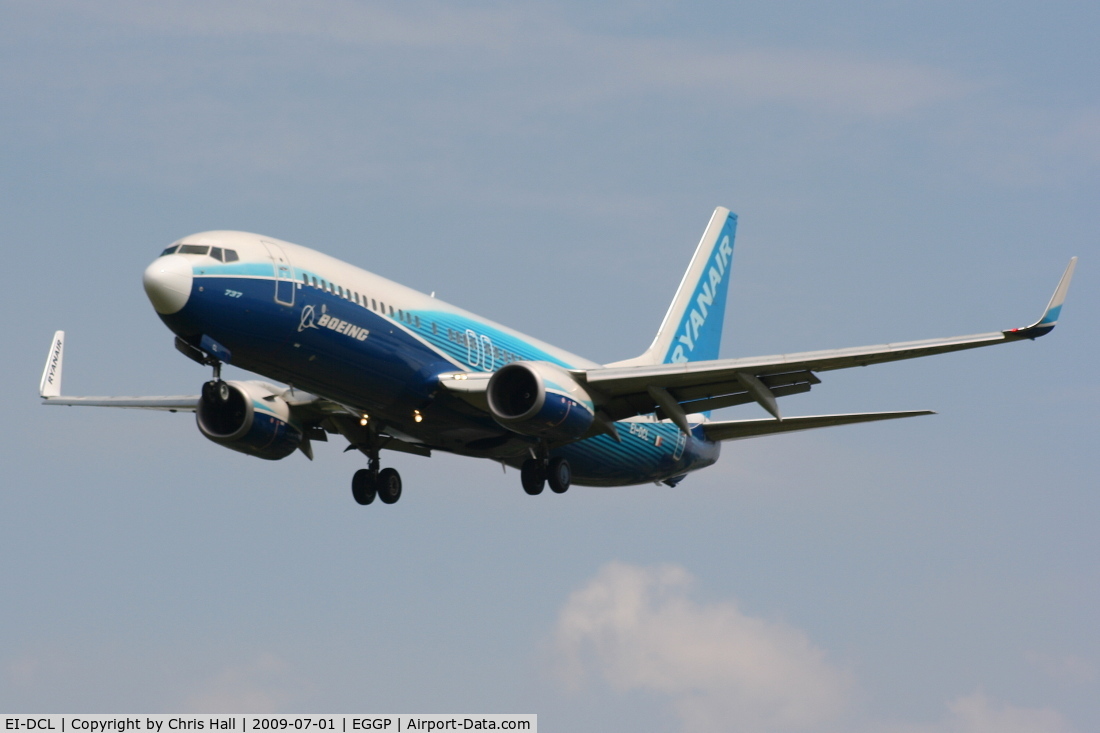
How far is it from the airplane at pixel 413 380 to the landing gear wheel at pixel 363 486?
0.04 m

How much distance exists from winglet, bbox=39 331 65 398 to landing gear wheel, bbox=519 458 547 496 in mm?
14795

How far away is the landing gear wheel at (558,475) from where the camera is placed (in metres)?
41.6

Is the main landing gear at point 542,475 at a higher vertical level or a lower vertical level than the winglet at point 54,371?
lower

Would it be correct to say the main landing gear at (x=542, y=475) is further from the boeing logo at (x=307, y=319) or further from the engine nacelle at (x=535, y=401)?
the boeing logo at (x=307, y=319)

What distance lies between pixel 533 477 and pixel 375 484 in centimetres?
451

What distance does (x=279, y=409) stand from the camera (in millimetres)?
41500

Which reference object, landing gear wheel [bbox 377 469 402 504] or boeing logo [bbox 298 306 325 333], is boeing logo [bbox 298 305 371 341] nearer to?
boeing logo [bbox 298 306 325 333]

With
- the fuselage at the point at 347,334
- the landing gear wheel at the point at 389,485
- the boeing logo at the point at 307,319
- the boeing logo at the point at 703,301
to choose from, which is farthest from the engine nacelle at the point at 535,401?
the boeing logo at the point at 703,301

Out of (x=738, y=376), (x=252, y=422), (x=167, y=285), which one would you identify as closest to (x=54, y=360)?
(x=252, y=422)

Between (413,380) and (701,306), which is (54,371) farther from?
(701,306)

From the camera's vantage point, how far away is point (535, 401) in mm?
37594

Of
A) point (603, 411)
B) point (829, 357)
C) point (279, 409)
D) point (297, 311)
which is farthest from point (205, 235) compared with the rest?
point (829, 357)

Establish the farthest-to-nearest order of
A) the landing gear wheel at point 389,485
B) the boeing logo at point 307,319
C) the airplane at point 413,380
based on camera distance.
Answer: the landing gear wheel at point 389,485
the boeing logo at point 307,319
the airplane at point 413,380

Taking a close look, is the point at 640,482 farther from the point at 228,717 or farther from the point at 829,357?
the point at 228,717
